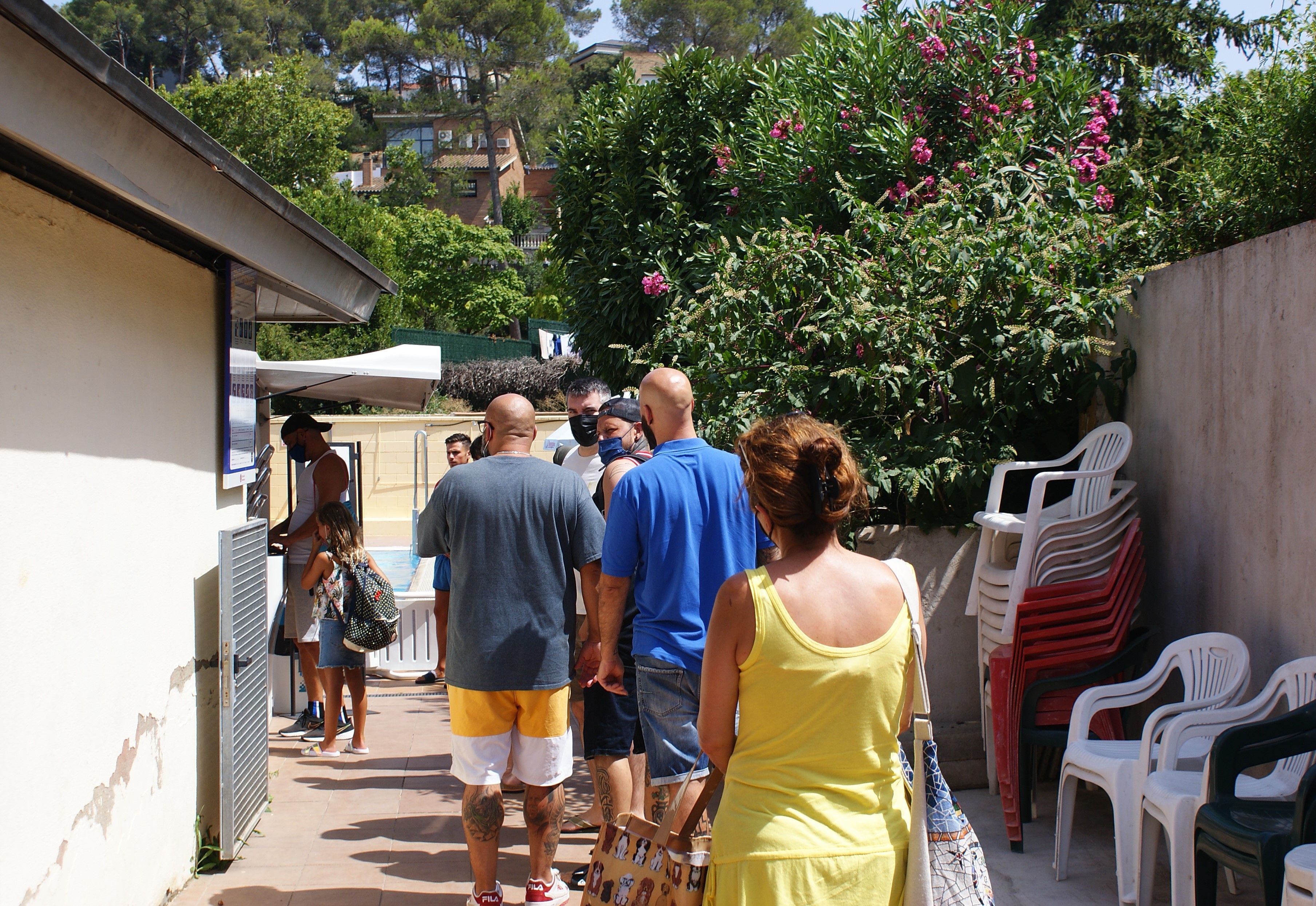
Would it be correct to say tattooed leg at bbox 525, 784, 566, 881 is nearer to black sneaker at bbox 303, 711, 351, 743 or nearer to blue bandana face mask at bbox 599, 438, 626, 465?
blue bandana face mask at bbox 599, 438, 626, 465

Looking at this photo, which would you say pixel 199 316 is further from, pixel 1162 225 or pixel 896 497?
pixel 1162 225

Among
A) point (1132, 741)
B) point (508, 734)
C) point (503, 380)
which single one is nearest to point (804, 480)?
point (508, 734)

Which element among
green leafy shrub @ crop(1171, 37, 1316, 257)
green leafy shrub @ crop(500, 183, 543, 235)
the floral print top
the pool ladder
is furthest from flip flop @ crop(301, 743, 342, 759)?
green leafy shrub @ crop(500, 183, 543, 235)

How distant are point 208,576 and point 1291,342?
4159 mm

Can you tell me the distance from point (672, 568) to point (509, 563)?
24.5 inches

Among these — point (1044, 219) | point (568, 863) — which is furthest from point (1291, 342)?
point (568, 863)

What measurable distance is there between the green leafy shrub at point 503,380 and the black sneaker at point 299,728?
21.4 metres

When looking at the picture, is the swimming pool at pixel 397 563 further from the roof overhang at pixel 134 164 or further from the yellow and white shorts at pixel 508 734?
the yellow and white shorts at pixel 508 734

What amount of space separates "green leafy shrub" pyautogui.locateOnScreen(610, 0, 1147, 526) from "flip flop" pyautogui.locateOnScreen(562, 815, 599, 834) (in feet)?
6.45

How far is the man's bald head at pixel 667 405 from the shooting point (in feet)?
11.5

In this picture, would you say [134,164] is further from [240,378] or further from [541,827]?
[541,827]

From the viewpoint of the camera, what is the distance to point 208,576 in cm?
425

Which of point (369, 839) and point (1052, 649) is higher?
point (1052, 649)

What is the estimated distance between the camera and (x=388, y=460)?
22.2 m
